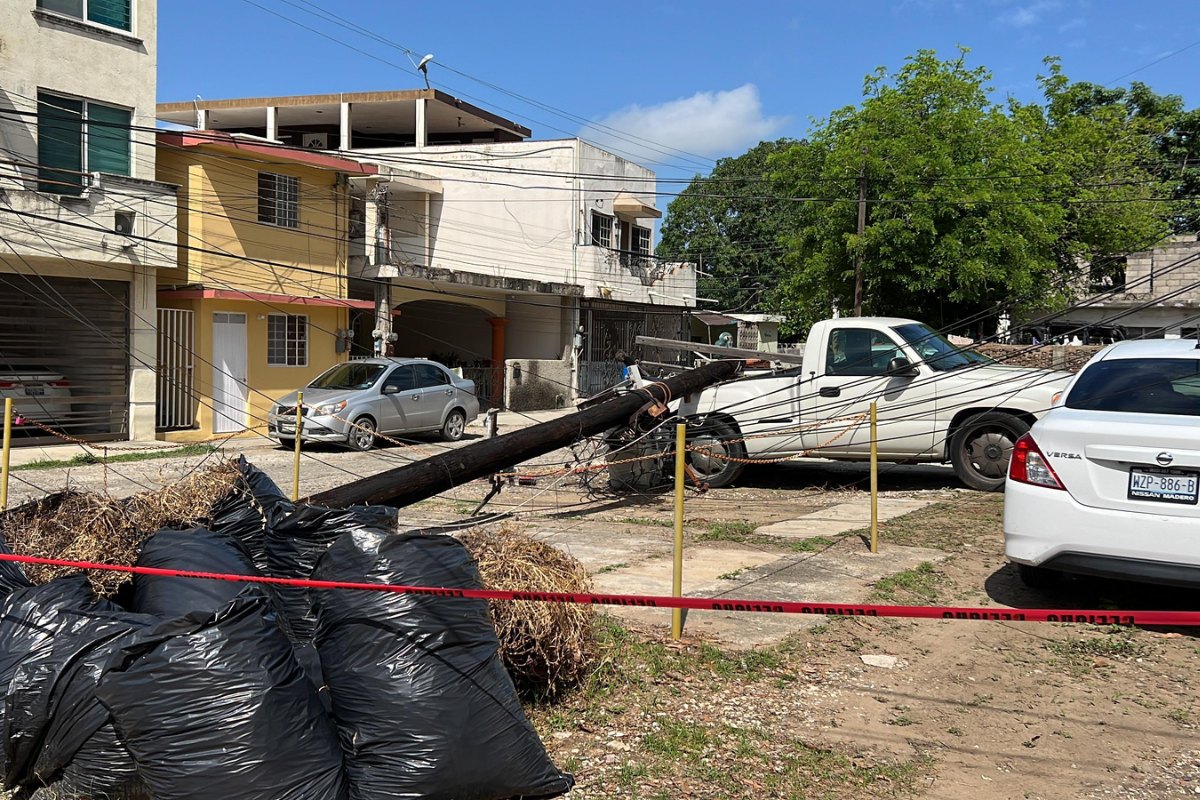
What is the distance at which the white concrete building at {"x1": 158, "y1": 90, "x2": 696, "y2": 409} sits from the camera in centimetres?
2773

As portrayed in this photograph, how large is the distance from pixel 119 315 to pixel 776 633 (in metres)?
16.2

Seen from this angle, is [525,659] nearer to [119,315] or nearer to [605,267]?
[119,315]

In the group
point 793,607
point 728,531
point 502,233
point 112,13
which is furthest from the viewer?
point 502,233

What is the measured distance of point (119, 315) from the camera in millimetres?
18406

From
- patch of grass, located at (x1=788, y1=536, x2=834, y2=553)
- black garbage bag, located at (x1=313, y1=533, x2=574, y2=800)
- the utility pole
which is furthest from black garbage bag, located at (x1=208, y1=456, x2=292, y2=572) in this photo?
the utility pole

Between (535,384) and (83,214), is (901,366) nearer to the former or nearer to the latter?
(83,214)

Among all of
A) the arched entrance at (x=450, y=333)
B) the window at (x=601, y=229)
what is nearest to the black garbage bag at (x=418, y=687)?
the arched entrance at (x=450, y=333)

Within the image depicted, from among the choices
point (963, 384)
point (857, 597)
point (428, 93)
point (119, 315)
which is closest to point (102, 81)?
point (119, 315)

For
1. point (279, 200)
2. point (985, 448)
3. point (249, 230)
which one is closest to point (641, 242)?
point (279, 200)

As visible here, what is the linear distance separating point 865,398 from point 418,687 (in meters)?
8.59

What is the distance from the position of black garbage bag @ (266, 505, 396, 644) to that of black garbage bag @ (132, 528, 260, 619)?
0.14 metres

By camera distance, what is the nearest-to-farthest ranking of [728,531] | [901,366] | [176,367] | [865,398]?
[728,531] < [901,366] < [865,398] < [176,367]

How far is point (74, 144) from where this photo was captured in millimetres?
17219

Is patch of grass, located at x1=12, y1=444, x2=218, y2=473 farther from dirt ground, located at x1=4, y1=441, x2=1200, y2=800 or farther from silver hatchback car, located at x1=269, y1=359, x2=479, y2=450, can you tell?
dirt ground, located at x1=4, y1=441, x2=1200, y2=800
